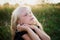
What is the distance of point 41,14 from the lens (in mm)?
2064

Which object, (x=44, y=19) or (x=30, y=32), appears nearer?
(x=30, y=32)

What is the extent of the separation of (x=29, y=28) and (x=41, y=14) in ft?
0.61

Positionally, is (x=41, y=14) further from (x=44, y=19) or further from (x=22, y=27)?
(x=22, y=27)

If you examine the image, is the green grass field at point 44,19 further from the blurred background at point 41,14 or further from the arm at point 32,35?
the arm at point 32,35

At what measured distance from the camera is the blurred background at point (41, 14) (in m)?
2.04

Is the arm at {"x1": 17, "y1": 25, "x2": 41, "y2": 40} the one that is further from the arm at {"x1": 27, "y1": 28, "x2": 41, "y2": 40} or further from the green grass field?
the green grass field

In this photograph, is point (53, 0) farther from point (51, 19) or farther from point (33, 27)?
point (33, 27)

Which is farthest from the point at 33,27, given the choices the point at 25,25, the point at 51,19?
the point at 51,19

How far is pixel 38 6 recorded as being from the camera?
2.07 m

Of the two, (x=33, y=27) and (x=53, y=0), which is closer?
Result: (x=33, y=27)

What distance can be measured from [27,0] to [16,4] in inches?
4.1

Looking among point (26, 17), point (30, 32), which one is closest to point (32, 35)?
point (30, 32)

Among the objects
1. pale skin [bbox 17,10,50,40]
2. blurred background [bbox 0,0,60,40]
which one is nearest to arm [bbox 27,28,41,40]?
pale skin [bbox 17,10,50,40]

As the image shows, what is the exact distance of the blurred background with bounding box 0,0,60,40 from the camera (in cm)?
204
